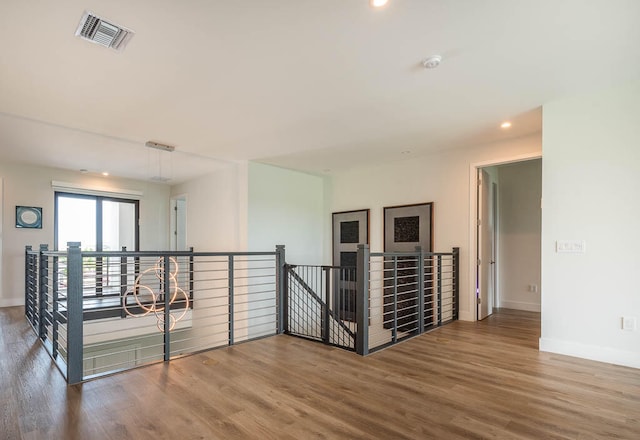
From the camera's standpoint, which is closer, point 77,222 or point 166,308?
point 166,308

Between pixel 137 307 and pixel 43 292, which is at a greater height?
pixel 43 292

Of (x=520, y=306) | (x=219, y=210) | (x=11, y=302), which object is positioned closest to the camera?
(x=520, y=306)

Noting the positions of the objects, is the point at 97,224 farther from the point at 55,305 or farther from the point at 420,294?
the point at 420,294

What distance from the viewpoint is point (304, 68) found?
2691mm

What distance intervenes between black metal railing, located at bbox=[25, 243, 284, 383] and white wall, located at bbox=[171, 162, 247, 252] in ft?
1.26

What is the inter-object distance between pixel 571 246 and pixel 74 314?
442cm

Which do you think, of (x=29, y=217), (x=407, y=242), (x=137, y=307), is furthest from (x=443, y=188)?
(x=29, y=217)

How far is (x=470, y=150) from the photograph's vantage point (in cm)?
486

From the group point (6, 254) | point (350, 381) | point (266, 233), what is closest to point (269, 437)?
point (350, 381)

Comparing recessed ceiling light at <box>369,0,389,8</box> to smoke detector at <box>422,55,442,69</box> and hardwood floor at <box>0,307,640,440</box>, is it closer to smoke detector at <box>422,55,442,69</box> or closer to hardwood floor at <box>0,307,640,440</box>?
smoke detector at <box>422,55,442,69</box>

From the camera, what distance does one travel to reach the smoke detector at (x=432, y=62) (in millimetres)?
2512

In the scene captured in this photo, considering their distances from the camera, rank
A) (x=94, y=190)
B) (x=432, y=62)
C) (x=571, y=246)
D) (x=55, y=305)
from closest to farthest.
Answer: (x=432, y=62), (x=55, y=305), (x=571, y=246), (x=94, y=190)

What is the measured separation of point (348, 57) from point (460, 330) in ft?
11.5

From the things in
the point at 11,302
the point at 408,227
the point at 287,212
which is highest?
the point at 287,212
